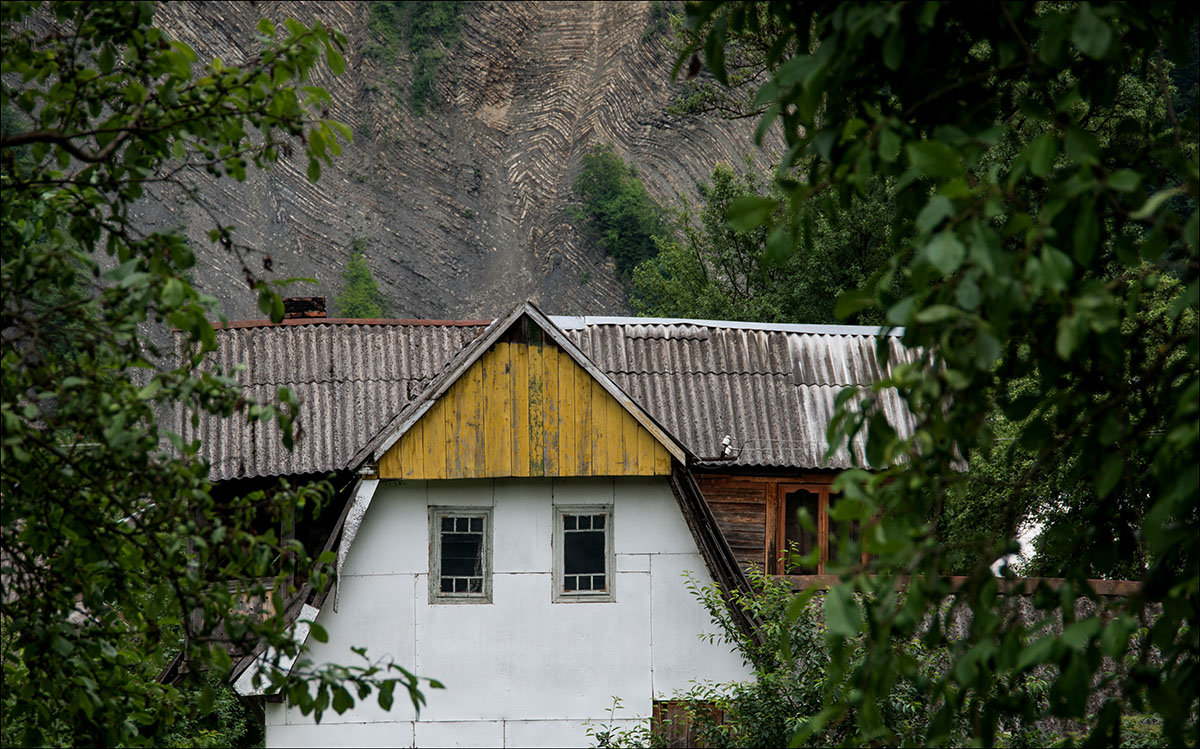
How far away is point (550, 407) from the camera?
12.7 metres

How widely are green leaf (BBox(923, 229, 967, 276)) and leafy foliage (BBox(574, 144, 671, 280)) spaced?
51.2 m

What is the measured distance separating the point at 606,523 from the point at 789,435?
3.11 metres

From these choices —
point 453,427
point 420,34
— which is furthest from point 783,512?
point 420,34

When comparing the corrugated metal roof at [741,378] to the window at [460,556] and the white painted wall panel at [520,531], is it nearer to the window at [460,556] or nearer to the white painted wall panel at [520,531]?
the white painted wall panel at [520,531]

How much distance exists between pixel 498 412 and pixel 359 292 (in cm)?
3877

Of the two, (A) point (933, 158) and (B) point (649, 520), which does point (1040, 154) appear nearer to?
(A) point (933, 158)

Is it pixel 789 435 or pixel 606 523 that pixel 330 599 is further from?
pixel 789 435

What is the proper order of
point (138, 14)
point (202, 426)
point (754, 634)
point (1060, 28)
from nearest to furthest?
point (1060, 28) < point (138, 14) < point (754, 634) < point (202, 426)

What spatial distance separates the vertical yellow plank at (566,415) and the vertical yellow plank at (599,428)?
0.21 meters

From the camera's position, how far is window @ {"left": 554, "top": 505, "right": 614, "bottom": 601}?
12680 mm

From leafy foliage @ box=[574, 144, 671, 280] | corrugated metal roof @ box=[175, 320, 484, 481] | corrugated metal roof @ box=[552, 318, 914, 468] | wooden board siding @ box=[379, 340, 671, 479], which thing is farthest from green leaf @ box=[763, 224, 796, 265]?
leafy foliage @ box=[574, 144, 671, 280]

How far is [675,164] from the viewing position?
57.6 m

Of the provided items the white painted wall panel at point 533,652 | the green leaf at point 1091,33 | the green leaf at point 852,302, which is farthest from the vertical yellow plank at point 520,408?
the green leaf at point 1091,33

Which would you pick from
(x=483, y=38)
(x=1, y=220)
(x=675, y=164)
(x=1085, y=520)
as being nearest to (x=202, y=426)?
(x=1, y=220)
